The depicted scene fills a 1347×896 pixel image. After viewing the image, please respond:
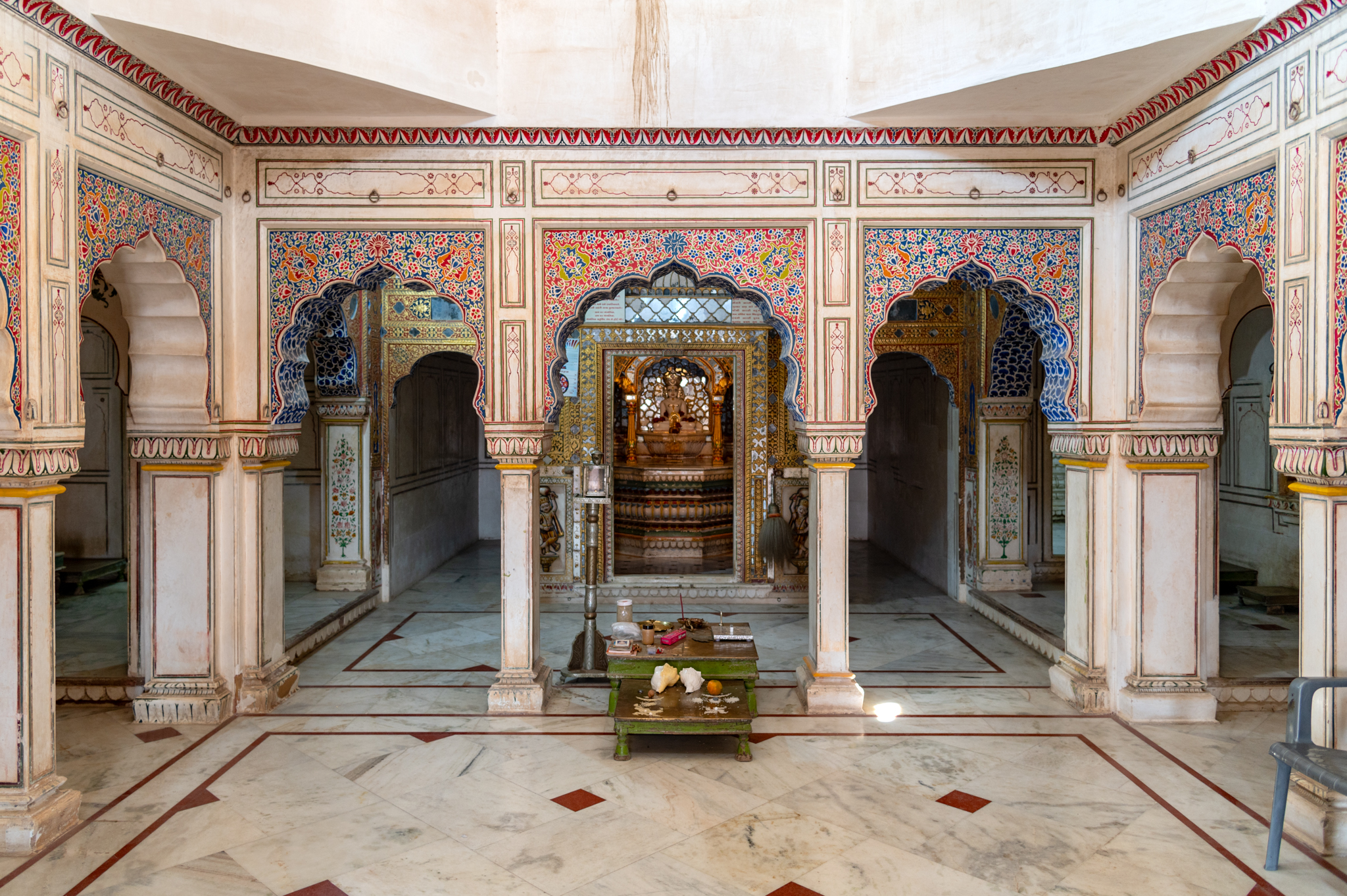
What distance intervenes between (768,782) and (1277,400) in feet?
9.78

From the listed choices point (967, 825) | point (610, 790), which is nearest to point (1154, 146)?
point (967, 825)

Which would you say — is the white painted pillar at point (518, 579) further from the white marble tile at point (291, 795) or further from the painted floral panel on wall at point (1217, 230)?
the painted floral panel on wall at point (1217, 230)

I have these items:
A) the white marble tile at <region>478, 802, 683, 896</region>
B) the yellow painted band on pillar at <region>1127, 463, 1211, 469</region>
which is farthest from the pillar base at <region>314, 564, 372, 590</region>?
the yellow painted band on pillar at <region>1127, 463, 1211, 469</region>

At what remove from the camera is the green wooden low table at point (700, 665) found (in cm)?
498

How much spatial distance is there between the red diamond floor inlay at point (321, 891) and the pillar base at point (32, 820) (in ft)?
4.09

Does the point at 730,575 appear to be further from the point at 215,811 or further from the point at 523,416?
the point at 215,811

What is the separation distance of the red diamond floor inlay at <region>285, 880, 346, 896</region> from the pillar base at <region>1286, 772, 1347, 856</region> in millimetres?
3981

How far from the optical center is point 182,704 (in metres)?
5.18

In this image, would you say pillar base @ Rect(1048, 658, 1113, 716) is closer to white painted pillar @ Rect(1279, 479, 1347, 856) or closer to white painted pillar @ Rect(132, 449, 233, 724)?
white painted pillar @ Rect(1279, 479, 1347, 856)

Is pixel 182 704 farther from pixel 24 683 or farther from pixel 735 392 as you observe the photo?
pixel 735 392

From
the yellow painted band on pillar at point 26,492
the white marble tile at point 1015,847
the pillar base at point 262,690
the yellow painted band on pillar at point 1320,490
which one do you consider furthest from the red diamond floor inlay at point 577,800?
the yellow painted band on pillar at point 1320,490

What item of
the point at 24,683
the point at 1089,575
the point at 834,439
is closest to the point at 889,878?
the point at 834,439

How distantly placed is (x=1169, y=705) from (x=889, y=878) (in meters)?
2.67

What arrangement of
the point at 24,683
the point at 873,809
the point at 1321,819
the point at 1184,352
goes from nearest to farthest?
the point at 1321,819 → the point at 24,683 → the point at 873,809 → the point at 1184,352
